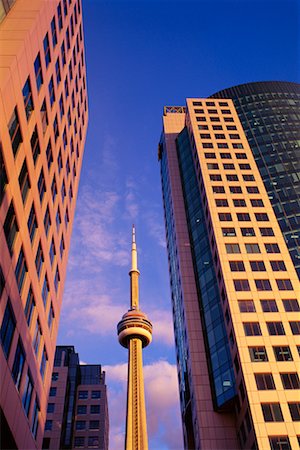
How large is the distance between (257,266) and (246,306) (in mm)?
6928

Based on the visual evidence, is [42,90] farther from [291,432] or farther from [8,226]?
[291,432]

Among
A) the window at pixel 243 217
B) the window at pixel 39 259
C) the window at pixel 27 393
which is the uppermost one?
the window at pixel 243 217

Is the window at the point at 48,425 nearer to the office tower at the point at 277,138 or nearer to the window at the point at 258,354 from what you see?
the window at the point at 258,354

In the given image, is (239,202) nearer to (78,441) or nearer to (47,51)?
(47,51)

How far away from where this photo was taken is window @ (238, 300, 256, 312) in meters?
56.0

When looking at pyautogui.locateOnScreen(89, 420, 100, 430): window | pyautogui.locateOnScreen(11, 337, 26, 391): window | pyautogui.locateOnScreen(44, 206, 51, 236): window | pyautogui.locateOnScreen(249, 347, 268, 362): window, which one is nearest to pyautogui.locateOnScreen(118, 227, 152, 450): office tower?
pyautogui.locateOnScreen(89, 420, 100, 430): window

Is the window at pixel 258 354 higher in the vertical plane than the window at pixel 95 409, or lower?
lower

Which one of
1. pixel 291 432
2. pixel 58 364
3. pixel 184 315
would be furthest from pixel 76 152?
pixel 58 364

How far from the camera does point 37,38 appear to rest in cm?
3244

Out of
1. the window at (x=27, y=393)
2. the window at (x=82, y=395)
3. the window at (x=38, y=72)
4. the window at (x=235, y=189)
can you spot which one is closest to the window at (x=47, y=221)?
the window at (x=38, y=72)

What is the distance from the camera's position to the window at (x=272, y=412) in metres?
46.1

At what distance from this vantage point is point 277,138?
80.2 m

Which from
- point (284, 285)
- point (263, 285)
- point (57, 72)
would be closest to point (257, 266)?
point (263, 285)

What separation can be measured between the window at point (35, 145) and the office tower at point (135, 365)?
85289 mm
